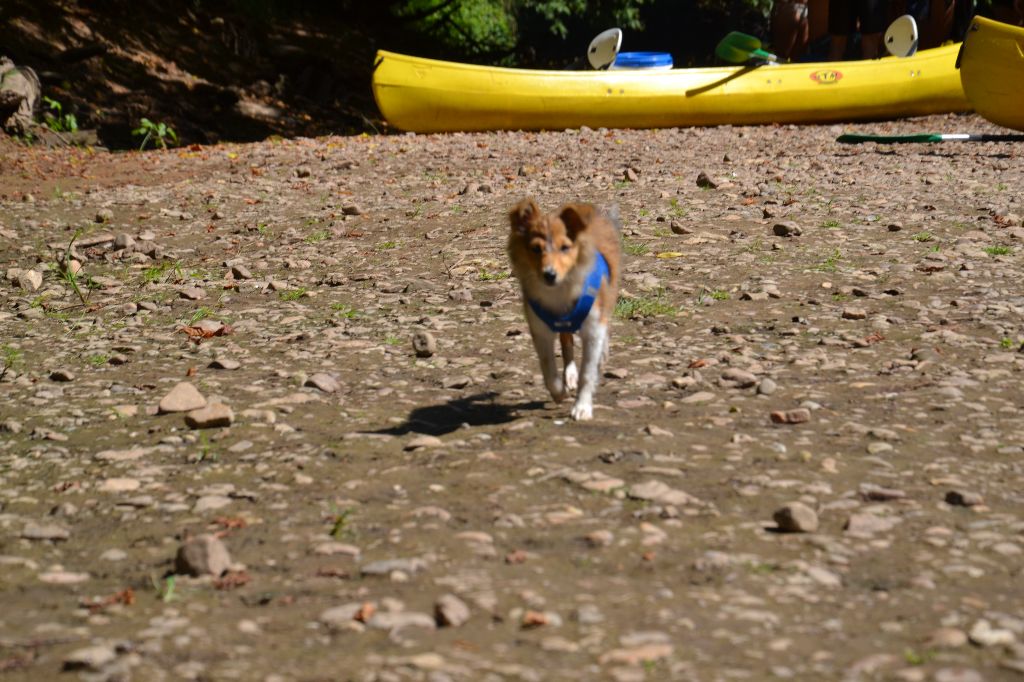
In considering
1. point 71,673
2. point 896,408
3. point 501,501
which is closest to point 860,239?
point 896,408

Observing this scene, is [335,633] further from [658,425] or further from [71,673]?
[658,425]

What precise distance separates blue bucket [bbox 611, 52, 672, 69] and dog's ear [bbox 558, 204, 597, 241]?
41.2 ft

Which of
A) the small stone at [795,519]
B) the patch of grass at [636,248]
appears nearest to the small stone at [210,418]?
the small stone at [795,519]

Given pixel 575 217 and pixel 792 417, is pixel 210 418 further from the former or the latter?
pixel 792 417

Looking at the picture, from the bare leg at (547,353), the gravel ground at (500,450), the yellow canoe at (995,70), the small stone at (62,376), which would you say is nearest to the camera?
the gravel ground at (500,450)

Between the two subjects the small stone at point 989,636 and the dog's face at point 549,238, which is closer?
the small stone at point 989,636

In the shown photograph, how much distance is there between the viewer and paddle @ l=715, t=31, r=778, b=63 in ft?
56.8

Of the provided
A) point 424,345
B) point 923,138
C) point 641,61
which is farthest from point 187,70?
point 424,345

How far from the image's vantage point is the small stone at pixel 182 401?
577 cm

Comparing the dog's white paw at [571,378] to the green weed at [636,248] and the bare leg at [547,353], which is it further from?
the green weed at [636,248]

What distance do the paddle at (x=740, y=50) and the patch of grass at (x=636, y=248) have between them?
8950 millimetres

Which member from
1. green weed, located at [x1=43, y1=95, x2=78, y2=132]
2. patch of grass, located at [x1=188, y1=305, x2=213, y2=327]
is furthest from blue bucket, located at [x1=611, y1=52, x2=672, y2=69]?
patch of grass, located at [x1=188, y1=305, x2=213, y2=327]

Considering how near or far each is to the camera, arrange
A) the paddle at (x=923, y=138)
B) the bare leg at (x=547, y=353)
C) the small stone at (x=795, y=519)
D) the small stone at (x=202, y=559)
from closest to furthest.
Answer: the small stone at (x=202, y=559), the small stone at (x=795, y=519), the bare leg at (x=547, y=353), the paddle at (x=923, y=138)

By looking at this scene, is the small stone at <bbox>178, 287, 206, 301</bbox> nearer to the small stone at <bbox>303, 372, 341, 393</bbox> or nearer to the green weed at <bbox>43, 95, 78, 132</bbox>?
the small stone at <bbox>303, 372, 341, 393</bbox>
